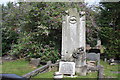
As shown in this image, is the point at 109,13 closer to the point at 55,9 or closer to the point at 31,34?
the point at 55,9

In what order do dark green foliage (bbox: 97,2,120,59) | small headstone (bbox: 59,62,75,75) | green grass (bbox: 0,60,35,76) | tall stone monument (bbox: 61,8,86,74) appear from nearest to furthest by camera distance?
small headstone (bbox: 59,62,75,75) < green grass (bbox: 0,60,35,76) < tall stone monument (bbox: 61,8,86,74) < dark green foliage (bbox: 97,2,120,59)

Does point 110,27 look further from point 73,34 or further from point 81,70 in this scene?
point 81,70

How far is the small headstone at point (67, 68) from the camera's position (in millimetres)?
7477

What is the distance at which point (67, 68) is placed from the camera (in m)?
7.66

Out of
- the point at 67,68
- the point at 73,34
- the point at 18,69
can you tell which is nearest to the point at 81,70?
the point at 67,68

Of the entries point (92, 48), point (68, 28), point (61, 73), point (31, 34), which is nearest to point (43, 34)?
point (31, 34)

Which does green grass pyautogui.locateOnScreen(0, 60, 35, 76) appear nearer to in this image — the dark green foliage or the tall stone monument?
the tall stone monument

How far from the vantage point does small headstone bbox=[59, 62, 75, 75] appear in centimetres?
748

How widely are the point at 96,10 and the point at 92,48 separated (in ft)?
10.9

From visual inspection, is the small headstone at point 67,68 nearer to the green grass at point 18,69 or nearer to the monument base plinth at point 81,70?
the monument base plinth at point 81,70

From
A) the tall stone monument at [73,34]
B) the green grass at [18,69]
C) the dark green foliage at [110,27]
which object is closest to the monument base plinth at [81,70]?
the tall stone monument at [73,34]

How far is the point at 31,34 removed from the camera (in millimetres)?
11117

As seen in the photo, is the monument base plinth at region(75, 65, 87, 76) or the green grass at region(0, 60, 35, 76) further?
the green grass at region(0, 60, 35, 76)

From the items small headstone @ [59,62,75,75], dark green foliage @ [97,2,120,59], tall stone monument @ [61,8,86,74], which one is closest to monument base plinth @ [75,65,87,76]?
small headstone @ [59,62,75,75]
